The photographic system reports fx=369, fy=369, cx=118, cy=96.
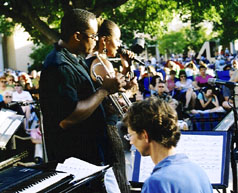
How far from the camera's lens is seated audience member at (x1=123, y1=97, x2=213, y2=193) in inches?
64.4

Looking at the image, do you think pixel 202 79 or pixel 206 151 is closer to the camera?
pixel 206 151

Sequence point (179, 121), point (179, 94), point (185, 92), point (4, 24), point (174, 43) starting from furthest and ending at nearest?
point (174, 43) → point (4, 24) → point (179, 94) → point (185, 92) → point (179, 121)

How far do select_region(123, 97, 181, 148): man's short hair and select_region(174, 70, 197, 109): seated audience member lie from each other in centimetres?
635

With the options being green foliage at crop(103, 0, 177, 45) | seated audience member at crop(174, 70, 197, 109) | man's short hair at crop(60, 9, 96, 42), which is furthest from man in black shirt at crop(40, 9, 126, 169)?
green foliage at crop(103, 0, 177, 45)

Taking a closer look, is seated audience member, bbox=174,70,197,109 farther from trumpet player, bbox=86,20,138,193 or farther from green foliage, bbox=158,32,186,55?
green foliage, bbox=158,32,186,55

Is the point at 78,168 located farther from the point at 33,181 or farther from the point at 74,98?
the point at 74,98

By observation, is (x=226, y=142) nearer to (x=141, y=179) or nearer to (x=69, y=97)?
(x=141, y=179)

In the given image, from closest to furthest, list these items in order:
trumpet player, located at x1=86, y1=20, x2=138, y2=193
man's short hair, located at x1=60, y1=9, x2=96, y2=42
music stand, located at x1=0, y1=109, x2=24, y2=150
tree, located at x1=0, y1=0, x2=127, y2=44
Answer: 1. man's short hair, located at x1=60, y1=9, x2=96, y2=42
2. trumpet player, located at x1=86, y1=20, x2=138, y2=193
3. music stand, located at x1=0, y1=109, x2=24, y2=150
4. tree, located at x1=0, y1=0, x2=127, y2=44

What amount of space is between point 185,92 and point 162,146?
22.0 ft

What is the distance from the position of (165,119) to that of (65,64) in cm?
79

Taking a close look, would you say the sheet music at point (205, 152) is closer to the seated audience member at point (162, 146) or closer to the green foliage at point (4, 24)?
the seated audience member at point (162, 146)

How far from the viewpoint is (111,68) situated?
2855 millimetres

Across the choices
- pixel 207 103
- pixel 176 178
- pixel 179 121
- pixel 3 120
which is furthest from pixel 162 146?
pixel 207 103

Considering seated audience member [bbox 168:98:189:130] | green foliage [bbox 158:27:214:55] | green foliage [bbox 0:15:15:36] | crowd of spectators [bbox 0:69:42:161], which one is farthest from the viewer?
green foliage [bbox 158:27:214:55]
